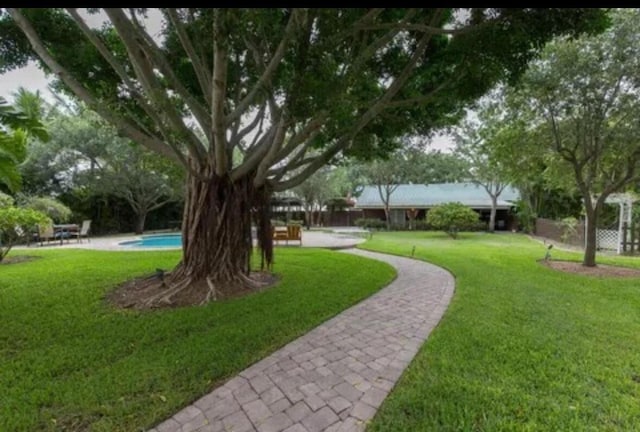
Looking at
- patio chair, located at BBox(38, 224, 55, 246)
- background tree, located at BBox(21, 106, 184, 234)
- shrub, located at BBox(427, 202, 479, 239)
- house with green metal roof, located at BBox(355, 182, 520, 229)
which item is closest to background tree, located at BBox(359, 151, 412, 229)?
house with green metal roof, located at BBox(355, 182, 520, 229)

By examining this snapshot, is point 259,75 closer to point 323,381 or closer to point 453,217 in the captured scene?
point 323,381

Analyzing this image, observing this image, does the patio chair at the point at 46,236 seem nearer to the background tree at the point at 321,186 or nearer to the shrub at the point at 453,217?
the background tree at the point at 321,186

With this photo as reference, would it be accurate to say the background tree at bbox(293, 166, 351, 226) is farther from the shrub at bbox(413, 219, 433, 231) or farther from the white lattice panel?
the white lattice panel

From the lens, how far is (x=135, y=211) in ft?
71.8

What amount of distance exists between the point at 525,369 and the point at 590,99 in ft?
27.1

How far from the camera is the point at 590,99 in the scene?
8.31 meters

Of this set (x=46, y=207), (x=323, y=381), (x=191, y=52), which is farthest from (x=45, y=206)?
(x=323, y=381)

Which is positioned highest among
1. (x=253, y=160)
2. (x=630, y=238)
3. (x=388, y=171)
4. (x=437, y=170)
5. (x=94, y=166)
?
(x=437, y=170)

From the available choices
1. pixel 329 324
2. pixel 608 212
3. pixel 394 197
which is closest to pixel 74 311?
pixel 329 324

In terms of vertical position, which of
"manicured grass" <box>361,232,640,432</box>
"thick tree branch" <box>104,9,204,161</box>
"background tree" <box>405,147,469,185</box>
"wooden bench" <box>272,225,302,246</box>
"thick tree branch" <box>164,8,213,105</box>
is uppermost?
"background tree" <box>405,147,469,185</box>

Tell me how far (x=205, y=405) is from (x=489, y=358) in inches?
114

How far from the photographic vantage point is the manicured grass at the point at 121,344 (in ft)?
8.78

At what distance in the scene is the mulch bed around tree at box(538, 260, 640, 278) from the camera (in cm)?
842

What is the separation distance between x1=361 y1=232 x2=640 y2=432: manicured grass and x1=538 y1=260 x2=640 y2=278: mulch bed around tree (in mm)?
2597
